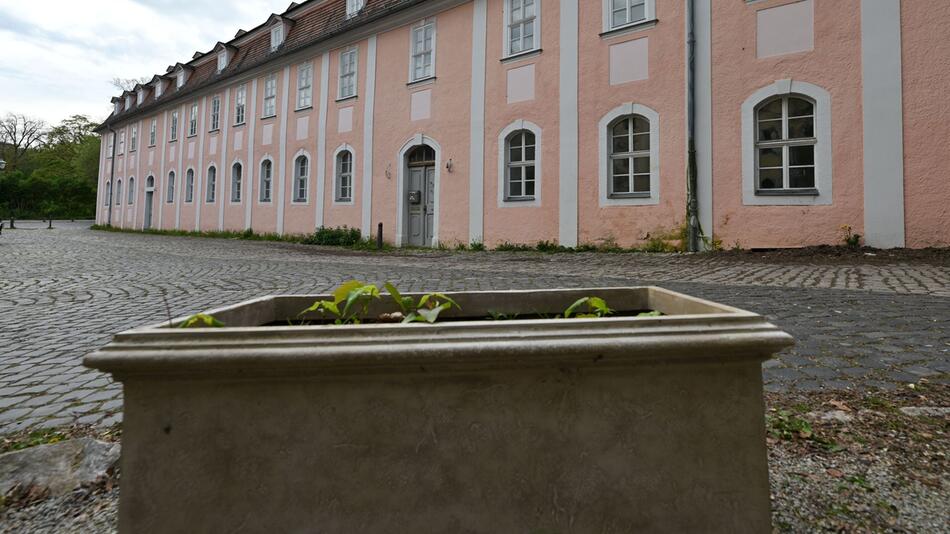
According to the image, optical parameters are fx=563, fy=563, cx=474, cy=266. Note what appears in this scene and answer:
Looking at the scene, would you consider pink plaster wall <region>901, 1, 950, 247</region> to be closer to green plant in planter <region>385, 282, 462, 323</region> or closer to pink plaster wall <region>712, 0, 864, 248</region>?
pink plaster wall <region>712, 0, 864, 248</region>

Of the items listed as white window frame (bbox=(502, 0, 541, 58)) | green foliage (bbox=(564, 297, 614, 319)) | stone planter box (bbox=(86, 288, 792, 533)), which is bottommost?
stone planter box (bbox=(86, 288, 792, 533))

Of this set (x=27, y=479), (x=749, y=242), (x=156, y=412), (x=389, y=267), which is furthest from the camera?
(x=749, y=242)

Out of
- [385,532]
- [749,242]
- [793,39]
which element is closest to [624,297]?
[385,532]

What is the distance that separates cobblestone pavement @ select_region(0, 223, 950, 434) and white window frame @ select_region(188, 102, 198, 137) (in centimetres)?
1561

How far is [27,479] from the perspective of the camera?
6.19 feet

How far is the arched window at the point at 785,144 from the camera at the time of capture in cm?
1023

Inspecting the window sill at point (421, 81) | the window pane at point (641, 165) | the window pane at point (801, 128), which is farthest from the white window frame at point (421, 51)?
the window pane at point (801, 128)

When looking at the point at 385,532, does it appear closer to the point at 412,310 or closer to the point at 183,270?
the point at 412,310

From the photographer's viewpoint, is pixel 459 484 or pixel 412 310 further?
pixel 412 310

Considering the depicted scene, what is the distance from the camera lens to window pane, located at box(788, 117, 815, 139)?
10227 millimetres

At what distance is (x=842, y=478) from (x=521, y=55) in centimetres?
1315

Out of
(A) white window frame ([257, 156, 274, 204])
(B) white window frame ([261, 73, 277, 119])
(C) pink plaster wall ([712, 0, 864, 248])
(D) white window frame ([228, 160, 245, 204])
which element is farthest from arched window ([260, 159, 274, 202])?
(C) pink plaster wall ([712, 0, 864, 248])

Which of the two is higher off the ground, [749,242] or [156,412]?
[749,242]

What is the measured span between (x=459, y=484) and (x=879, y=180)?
10.9 m
